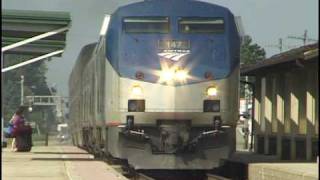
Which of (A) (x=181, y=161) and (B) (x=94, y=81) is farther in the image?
(B) (x=94, y=81)

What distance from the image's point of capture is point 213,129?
50.5 ft

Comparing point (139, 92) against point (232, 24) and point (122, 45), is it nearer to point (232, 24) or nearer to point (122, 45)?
point (122, 45)

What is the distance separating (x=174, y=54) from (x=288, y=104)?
725 centimetres

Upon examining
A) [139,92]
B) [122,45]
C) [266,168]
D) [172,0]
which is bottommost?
[266,168]

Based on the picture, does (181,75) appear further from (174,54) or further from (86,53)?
(86,53)

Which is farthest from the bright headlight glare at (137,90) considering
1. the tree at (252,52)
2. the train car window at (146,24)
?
the tree at (252,52)

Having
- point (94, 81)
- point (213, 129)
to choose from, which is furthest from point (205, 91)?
point (94, 81)

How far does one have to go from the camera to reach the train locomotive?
49.8 ft

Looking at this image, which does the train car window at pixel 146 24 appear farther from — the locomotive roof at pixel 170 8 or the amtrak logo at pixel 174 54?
the amtrak logo at pixel 174 54

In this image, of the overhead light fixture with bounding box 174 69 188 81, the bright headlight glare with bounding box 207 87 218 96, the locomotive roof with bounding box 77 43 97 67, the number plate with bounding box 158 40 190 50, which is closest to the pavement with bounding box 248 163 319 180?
the bright headlight glare with bounding box 207 87 218 96

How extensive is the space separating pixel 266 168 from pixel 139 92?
292 cm

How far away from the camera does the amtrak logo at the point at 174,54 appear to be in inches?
607

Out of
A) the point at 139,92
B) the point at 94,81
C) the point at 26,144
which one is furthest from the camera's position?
the point at 26,144

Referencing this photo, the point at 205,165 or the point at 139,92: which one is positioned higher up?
the point at 139,92
